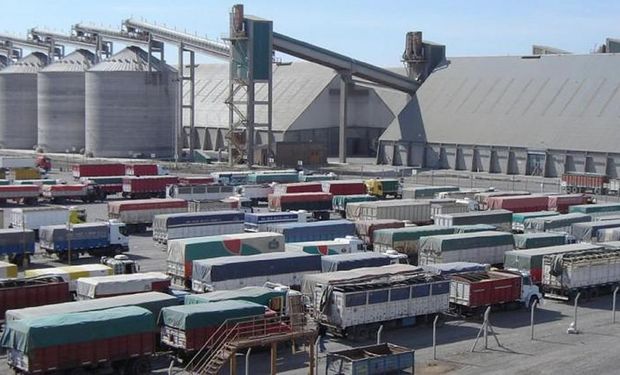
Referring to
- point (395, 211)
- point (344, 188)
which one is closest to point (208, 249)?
point (395, 211)

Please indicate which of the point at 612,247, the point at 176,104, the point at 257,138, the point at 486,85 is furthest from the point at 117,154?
the point at 612,247

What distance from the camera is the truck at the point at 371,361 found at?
31000mm

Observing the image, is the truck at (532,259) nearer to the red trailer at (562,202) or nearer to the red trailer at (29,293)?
the red trailer at (29,293)

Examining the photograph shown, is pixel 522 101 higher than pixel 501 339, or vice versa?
pixel 522 101

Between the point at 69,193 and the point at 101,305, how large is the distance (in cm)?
5333

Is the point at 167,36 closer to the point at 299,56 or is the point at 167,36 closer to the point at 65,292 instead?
the point at 299,56

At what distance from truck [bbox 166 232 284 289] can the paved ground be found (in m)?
12.7

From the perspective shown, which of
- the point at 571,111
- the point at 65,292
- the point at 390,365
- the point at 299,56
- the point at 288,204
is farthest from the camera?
the point at 299,56

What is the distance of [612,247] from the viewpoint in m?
52.4

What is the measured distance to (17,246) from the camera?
54.8 m

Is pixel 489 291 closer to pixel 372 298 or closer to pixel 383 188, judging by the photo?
pixel 372 298

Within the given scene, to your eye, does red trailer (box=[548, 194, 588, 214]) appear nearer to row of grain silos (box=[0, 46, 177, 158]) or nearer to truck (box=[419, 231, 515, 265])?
truck (box=[419, 231, 515, 265])

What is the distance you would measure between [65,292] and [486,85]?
92261 millimetres

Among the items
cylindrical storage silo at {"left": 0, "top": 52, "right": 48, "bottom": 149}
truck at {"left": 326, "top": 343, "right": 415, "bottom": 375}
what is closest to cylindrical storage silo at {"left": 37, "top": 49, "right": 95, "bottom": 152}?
cylindrical storage silo at {"left": 0, "top": 52, "right": 48, "bottom": 149}
